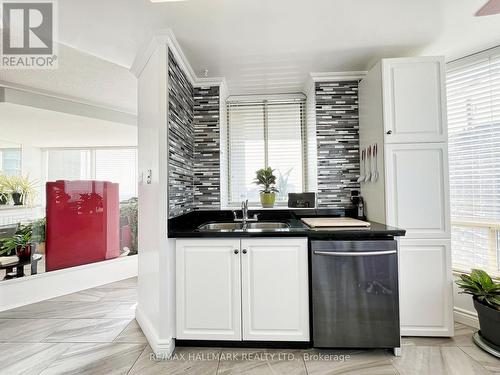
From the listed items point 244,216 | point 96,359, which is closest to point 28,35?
point 244,216

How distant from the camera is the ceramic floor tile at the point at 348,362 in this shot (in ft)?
5.25

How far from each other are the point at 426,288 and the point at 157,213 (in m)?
2.24

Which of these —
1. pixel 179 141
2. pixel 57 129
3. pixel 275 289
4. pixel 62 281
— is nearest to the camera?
pixel 275 289

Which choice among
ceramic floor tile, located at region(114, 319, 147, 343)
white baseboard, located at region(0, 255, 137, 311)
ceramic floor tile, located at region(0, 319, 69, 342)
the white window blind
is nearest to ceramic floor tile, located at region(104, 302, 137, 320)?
ceramic floor tile, located at region(114, 319, 147, 343)

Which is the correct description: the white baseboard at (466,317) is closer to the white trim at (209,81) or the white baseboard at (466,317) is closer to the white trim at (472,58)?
the white trim at (472,58)

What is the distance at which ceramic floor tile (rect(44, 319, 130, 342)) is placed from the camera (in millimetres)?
2021

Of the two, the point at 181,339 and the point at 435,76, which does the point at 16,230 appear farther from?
the point at 435,76

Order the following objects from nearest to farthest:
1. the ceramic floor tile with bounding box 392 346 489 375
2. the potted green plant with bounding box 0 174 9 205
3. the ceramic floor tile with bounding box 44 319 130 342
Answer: the ceramic floor tile with bounding box 392 346 489 375, the ceramic floor tile with bounding box 44 319 130 342, the potted green plant with bounding box 0 174 9 205

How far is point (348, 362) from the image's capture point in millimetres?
1690

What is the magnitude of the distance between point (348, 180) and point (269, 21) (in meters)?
1.67

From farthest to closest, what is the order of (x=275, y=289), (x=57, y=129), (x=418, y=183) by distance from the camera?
(x=57, y=129), (x=418, y=183), (x=275, y=289)

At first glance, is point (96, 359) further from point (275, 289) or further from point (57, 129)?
point (57, 129)

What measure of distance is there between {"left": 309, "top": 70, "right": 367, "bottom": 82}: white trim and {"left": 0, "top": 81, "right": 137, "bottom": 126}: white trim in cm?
274

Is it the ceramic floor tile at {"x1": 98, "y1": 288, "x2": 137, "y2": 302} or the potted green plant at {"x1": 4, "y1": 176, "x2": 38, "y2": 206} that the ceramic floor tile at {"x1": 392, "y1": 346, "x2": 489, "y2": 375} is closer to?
the ceramic floor tile at {"x1": 98, "y1": 288, "x2": 137, "y2": 302}
